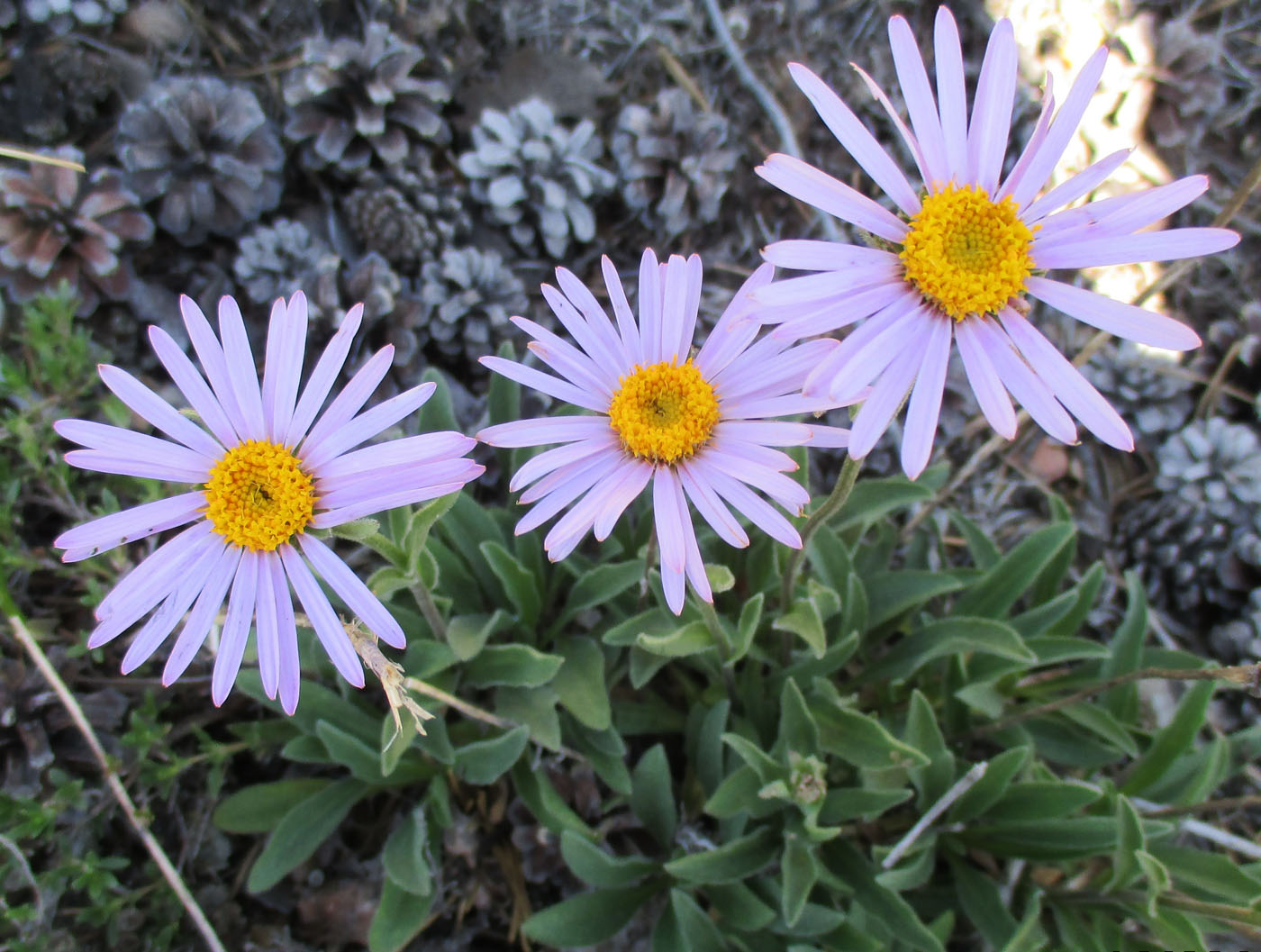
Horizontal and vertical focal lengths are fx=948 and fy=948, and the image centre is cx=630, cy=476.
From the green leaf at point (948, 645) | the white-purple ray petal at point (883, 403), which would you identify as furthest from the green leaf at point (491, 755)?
the white-purple ray petal at point (883, 403)

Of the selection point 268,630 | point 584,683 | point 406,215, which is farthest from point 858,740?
point 406,215

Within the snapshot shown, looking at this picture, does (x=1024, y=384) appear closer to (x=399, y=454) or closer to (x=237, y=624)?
(x=399, y=454)

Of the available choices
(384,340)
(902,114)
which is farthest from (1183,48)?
(384,340)

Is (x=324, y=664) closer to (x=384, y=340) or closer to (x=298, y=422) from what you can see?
(x=298, y=422)

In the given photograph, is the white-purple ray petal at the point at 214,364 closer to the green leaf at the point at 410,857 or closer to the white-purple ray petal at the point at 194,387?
the white-purple ray petal at the point at 194,387

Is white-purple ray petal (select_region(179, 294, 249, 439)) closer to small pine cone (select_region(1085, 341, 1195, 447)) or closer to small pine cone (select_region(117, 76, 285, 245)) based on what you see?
small pine cone (select_region(117, 76, 285, 245))

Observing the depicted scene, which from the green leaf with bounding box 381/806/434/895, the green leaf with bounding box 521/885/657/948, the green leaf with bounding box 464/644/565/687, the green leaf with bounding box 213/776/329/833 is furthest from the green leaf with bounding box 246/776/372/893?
the green leaf with bounding box 521/885/657/948
